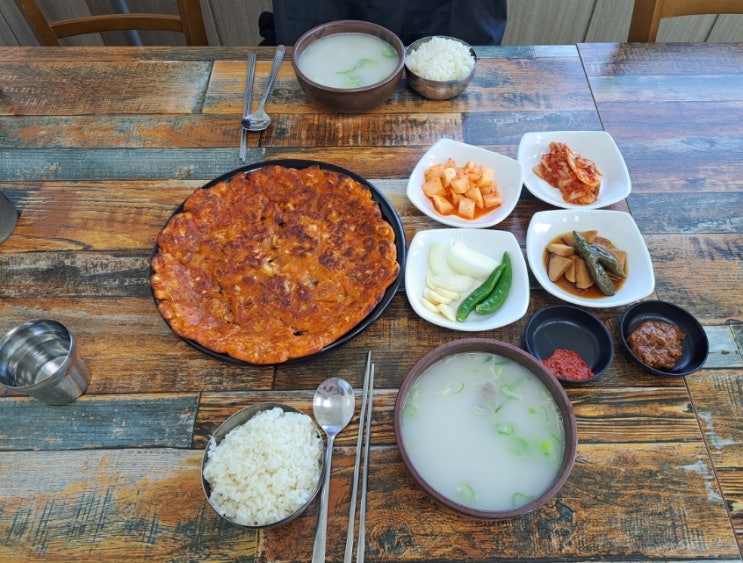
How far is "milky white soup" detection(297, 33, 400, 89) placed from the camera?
241cm

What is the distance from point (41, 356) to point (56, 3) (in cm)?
363

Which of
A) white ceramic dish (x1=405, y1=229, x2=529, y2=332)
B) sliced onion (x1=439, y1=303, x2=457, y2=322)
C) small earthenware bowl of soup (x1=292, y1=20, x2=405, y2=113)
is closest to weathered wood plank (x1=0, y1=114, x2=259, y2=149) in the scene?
small earthenware bowl of soup (x1=292, y1=20, x2=405, y2=113)

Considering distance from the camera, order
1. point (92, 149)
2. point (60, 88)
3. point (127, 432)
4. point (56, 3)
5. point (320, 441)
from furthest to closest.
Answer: point (56, 3) < point (60, 88) < point (92, 149) < point (127, 432) < point (320, 441)

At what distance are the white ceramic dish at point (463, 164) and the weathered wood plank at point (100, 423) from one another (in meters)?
1.08

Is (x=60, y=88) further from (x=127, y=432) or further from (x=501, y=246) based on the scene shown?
(x=501, y=246)

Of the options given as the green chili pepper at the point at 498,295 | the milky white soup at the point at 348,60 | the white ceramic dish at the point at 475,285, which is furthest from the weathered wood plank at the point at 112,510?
the milky white soup at the point at 348,60

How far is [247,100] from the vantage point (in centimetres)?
244

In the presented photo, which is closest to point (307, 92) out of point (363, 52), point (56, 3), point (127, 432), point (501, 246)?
point (363, 52)

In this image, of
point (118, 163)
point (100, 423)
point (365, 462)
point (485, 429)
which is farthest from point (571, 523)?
point (118, 163)

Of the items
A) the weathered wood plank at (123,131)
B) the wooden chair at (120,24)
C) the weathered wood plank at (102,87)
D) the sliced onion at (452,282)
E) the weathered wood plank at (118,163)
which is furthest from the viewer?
the wooden chair at (120,24)

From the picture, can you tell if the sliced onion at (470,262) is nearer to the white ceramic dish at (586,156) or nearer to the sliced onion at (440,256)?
the sliced onion at (440,256)

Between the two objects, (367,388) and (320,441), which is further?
(367,388)

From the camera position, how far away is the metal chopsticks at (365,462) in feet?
4.10

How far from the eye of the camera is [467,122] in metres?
2.40
